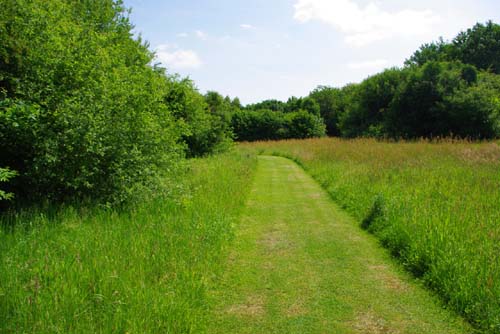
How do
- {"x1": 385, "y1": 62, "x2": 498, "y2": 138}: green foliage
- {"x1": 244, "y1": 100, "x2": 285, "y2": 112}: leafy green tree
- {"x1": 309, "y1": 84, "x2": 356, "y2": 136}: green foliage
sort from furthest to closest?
{"x1": 244, "y1": 100, "x2": 285, "y2": 112}: leafy green tree, {"x1": 309, "y1": 84, "x2": 356, "y2": 136}: green foliage, {"x1": 385, "y1": 62, "x2": 498, "y2": 138}: green foliage

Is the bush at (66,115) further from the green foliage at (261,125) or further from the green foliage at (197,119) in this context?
the green foliage at (261,125)

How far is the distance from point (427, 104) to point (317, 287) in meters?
27.0

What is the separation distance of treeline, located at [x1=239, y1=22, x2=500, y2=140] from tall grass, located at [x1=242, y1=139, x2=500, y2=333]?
7.84 meters

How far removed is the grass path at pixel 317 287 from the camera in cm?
356

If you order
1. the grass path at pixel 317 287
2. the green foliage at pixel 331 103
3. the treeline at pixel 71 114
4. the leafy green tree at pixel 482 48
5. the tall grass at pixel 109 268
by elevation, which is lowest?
the grass path at pixel 317 287

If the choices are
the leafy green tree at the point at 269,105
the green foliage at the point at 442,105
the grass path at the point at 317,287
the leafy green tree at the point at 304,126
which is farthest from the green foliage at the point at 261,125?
the grass path at the point at 317,287

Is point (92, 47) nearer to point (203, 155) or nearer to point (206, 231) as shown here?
point (206, 231)

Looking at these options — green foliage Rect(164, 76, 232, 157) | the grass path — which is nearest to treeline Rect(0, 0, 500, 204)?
the grass path

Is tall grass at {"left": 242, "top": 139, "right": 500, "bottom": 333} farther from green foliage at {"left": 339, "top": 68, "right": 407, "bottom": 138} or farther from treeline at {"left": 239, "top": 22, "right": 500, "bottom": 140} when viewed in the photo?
green foliage at {"left": 339, "top": 68, "right": 407, "bottom": 138}

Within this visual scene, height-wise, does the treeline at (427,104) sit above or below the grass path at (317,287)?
above

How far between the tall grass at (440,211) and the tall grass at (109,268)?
118 inches

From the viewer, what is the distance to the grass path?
3.56 metres

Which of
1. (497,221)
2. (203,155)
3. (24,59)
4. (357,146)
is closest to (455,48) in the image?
(357,146)

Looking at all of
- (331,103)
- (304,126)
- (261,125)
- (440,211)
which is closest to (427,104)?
(304,126)
